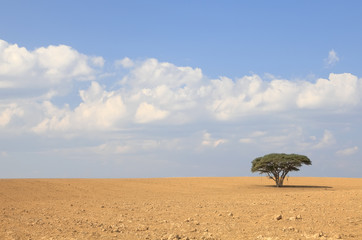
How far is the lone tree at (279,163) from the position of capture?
159 feet

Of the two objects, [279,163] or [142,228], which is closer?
[142,228]

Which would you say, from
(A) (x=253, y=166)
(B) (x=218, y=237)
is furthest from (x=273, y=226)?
(A) (x=253, y=166)

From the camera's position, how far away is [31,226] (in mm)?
17000

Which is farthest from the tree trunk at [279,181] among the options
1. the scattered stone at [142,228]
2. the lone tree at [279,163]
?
the scattered stone at [142,228]

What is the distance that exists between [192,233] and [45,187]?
106 feet

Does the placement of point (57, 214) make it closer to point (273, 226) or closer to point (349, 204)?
point (273, 226)

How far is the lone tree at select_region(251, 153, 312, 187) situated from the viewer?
48.3 meters

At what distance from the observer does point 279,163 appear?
159ft

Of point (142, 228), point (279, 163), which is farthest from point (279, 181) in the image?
point (142, 228)

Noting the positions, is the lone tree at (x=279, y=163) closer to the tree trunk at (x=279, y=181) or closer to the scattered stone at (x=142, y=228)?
the tree trunk at (x=279, y=181)

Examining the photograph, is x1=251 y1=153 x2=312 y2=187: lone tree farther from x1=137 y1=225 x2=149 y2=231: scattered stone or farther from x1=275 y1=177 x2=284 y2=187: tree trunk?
x1=137 y1=225 x2=149 y2=231: scattered stone

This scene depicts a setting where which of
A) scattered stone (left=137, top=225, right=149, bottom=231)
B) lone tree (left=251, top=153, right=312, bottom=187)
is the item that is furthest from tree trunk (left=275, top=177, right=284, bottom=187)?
scattered stone (left=137, top=225, right=149, bottom=231)

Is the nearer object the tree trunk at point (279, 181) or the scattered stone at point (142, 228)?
the scattered stone at point (142, 228)

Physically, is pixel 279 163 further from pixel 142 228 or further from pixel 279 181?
pixel 142 228
